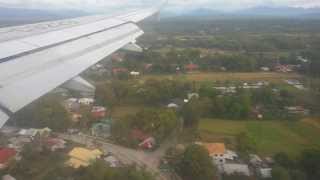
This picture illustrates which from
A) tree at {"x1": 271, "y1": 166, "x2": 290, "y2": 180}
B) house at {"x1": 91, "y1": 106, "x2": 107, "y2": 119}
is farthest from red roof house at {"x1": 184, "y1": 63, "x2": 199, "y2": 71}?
tree at {"x1": 271, "y1": 166, "x2": 290, "y2": 180}

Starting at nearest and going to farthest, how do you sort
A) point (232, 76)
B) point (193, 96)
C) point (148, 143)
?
point (148, 143) → point (193, 96) → point (232, 76)

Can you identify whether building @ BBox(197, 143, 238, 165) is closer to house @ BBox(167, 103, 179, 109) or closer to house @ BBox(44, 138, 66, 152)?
house @ BBox(167, 103, 179, 109)

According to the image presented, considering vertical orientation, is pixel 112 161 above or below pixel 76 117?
below

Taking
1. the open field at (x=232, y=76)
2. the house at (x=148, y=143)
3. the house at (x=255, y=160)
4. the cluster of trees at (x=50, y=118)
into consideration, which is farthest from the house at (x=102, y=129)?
the open field at (x=232, y=76)

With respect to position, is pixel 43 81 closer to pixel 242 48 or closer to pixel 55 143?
pixel 55 143

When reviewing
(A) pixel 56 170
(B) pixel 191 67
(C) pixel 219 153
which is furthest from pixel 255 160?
(B) pixel 191 67

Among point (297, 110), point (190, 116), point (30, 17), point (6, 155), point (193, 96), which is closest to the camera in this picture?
point (6, 155)

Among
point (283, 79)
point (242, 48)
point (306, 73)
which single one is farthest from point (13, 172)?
point (242, 48)

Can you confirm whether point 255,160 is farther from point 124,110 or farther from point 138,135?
point 124,110

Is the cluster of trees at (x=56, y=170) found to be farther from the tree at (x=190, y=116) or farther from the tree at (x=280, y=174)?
the tree at (x=190, y=116)
